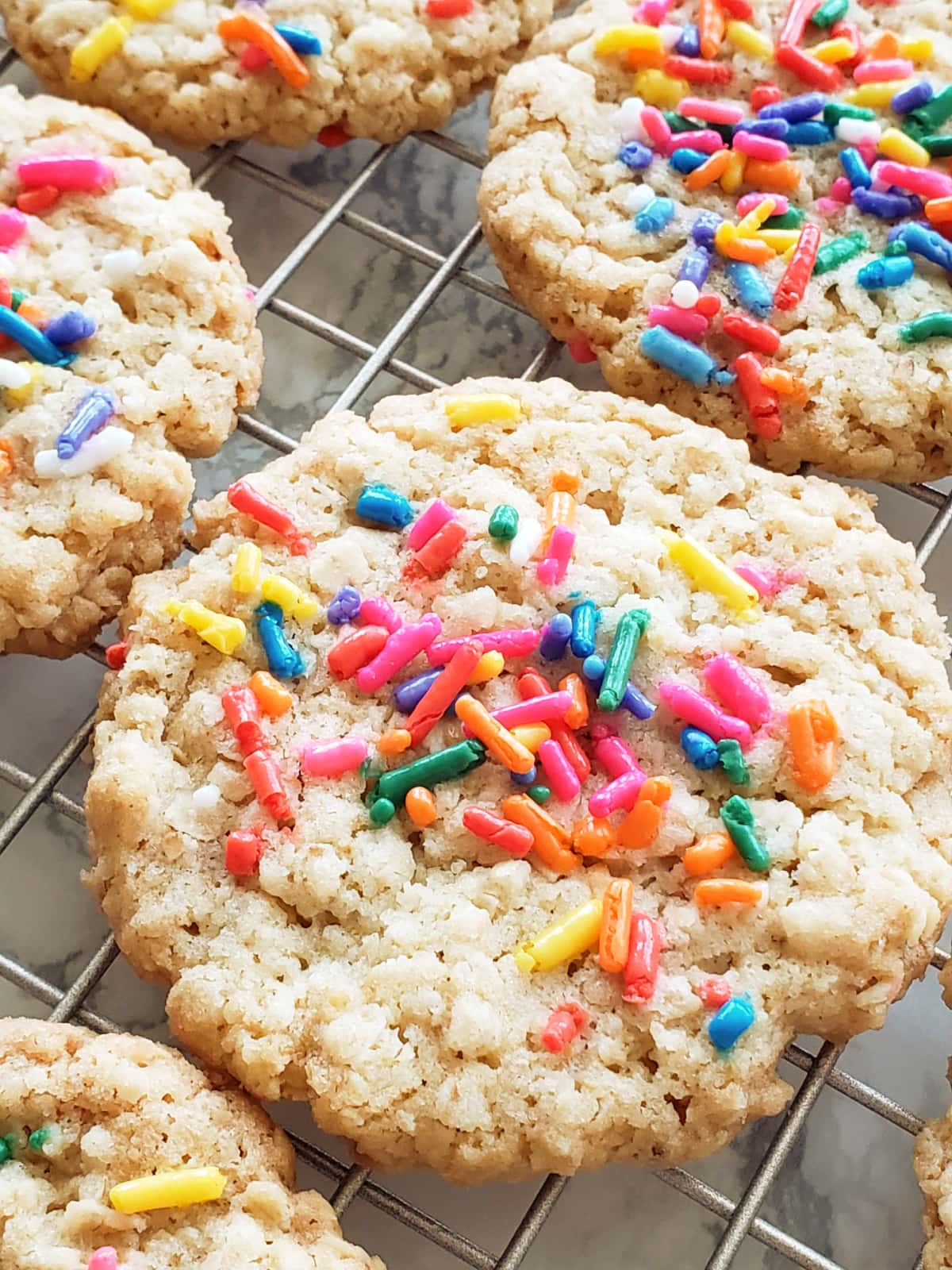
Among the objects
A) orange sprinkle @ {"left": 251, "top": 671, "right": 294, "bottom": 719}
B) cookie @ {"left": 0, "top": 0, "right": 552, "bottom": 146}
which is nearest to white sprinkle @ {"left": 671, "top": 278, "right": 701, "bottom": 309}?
cookie @ {"left": 0, "top": 0, "right": 552, "bottom": 146}

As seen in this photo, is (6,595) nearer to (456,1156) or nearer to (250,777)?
(250,777)

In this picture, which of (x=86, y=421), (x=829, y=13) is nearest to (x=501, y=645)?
(x=86, y=421)

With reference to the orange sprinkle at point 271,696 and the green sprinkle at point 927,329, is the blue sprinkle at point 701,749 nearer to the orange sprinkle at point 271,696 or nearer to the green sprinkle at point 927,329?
the orange sprinkle at point 271,696

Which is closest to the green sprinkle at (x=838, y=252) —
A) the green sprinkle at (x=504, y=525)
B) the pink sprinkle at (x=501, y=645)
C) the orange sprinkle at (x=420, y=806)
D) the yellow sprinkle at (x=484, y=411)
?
the yellow sprinkle at (x=484, y=411)

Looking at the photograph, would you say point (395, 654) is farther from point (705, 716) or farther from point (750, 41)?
point (750, 41)

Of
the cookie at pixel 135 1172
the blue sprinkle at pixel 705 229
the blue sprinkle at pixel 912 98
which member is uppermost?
the blue sprinkle at pixel 912 98
